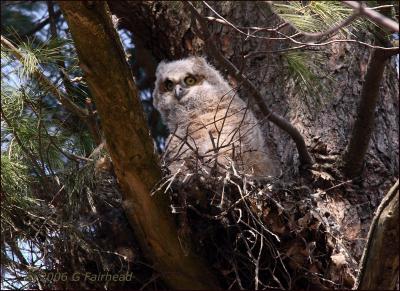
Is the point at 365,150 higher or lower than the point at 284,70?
lower

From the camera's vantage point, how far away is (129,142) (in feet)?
8.10

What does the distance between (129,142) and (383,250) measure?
983 mm

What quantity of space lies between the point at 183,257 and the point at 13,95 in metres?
0.98

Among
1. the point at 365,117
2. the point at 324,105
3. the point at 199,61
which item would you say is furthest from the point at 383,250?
the point at 199,61

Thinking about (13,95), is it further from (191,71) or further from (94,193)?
(191,71)

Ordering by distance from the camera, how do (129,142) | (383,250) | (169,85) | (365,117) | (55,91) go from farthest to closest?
1. (169,85)
2. (365,117)
3. (55,91)
4. (129,142)
5. (383,250)

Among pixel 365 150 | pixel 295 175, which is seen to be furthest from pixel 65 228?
pixel 365 150

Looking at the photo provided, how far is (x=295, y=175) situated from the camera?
327 cm

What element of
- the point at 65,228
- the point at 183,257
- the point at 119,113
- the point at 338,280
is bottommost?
the point at 338,280

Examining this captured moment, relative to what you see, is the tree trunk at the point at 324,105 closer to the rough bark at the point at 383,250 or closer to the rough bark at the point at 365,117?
the rough bark at the point at 365,117

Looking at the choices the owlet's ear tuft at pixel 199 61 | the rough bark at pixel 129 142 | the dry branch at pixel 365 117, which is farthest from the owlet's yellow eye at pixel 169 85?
the rough bark at pixel 129 142

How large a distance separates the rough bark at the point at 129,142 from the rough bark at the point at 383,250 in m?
0.86

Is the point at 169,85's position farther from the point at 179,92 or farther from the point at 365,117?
the point at 365,117

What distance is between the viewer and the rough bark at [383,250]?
2.00 m
